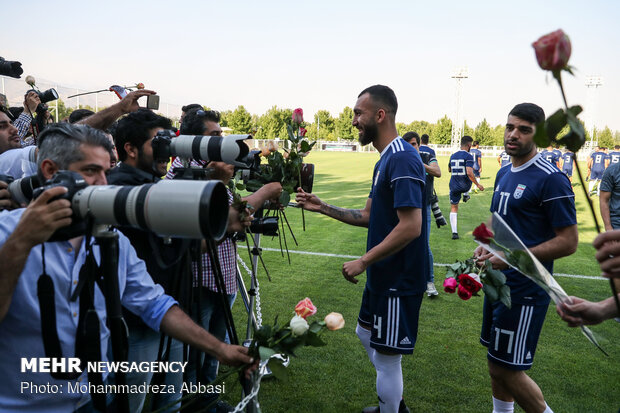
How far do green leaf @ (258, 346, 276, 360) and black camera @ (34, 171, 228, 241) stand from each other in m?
0.56

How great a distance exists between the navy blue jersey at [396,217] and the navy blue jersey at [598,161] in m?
17.9

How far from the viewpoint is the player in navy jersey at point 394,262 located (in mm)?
2752

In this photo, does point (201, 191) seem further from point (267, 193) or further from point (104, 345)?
point (267, 193)

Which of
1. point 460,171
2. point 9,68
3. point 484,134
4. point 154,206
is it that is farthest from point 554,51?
point 484,134

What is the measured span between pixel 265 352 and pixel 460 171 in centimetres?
985

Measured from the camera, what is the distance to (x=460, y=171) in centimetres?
1055

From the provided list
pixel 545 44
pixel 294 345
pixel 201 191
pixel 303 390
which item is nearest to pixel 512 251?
pixel 294 345

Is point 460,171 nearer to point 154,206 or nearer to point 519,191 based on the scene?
point 519,191

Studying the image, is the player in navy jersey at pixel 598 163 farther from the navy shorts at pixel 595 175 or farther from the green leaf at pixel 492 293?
the green leaf at pixel 492 293

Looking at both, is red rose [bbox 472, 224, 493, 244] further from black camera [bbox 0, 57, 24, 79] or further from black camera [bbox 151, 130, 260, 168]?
black camera [bbox 0, 57, 24, 79]

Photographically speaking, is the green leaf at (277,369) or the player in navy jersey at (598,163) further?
the player in navy jersey at (598,163)

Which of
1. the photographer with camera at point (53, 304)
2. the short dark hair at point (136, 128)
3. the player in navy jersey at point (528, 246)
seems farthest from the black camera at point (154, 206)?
the player in navy jersey at point (528, 246)

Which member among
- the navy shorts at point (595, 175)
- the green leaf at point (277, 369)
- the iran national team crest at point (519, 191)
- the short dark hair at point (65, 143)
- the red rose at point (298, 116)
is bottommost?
the green leaf at point (277, 369)

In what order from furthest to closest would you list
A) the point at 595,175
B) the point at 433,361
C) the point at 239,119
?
the point at 239,119
the point at 595,175
the point at 433,361
